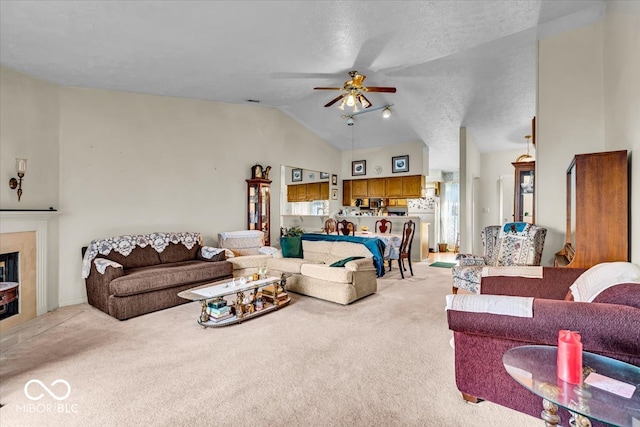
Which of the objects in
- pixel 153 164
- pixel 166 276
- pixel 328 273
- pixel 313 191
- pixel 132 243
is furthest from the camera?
pixel 313 191

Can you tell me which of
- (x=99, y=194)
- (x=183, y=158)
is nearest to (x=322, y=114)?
(x=183, y=158)

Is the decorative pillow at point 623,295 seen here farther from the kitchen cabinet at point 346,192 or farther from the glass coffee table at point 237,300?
the kitchen cabinet at point 346,192

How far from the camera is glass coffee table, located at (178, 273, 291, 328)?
2.98 metres

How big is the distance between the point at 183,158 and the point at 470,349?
4590 millimetres

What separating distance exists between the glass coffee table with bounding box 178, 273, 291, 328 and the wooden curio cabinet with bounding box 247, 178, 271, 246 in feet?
7.40

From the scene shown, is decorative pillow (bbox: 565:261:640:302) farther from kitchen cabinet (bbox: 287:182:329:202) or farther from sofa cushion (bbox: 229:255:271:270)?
kitchen cabinet (bbox: 287:182:329:202)

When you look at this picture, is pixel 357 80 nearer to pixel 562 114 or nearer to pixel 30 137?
pixel 562 114

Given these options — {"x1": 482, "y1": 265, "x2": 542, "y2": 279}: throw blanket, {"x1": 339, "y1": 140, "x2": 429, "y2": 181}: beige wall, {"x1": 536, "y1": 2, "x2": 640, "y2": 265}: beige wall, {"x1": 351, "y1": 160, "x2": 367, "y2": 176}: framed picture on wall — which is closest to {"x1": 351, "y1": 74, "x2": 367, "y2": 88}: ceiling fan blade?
{"x1": 536, "y1": 2, "x2": 640, "y2": 265}: beige wall

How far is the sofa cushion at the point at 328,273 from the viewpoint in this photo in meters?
3.63

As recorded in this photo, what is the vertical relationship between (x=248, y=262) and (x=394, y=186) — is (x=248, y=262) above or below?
below

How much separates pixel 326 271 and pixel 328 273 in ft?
0.12

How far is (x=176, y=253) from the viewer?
4.32 meters

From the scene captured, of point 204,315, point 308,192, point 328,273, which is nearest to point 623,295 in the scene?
point 328,273

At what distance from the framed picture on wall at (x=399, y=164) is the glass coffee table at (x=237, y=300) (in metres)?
4.75
